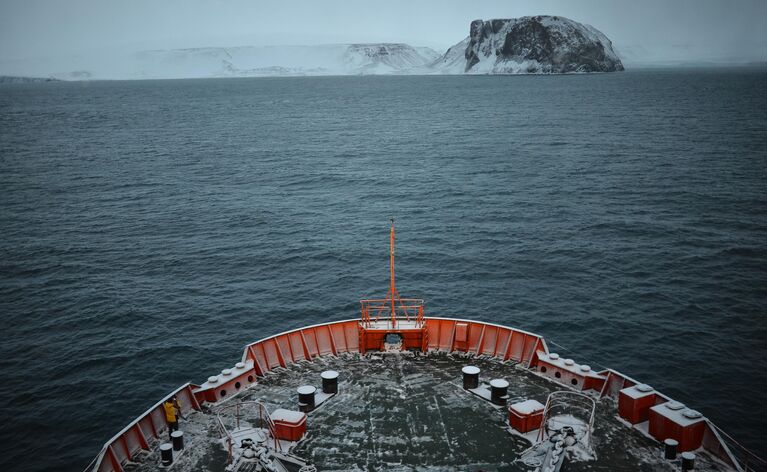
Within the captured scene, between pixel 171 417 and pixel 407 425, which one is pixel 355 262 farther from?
pixel 171 417

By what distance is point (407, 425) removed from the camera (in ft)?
80.7

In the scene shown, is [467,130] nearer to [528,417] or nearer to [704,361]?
[704,361]

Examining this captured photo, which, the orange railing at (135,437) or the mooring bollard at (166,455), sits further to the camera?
the mooring bollard at (166,455)

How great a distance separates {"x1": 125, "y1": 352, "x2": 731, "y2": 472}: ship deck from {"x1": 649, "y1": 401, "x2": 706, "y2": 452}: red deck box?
1.74 ft

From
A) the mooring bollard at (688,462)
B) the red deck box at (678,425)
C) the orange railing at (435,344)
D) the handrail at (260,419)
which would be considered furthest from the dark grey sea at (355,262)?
the mooring bollard at (688,462)

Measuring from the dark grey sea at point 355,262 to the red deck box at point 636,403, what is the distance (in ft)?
52.0

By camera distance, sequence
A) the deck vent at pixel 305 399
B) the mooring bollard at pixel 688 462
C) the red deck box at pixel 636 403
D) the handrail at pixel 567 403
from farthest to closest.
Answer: the deck vent at pixel 305 399
the red deck box at pixel 636 403
the handrail at pixel 567 403
the mooring bollard at pixel 688 462

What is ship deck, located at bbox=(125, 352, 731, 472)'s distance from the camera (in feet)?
73.0

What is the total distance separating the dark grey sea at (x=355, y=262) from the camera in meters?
42.7

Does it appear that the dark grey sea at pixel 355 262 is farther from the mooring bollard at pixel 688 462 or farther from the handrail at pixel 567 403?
the mooring bollard at pixel 688 462

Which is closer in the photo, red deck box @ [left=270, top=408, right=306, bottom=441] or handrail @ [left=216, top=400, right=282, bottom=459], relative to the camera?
handrail @ [left=216, top=400, right=282, bottom=459]

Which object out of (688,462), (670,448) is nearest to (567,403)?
(670,448)

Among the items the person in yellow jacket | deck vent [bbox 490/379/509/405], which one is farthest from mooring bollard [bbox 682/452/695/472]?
the person in yellow jacket

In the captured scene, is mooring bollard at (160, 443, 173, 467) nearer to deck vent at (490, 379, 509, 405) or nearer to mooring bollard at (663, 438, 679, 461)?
deck vent at (490, 379, 509, 405)
